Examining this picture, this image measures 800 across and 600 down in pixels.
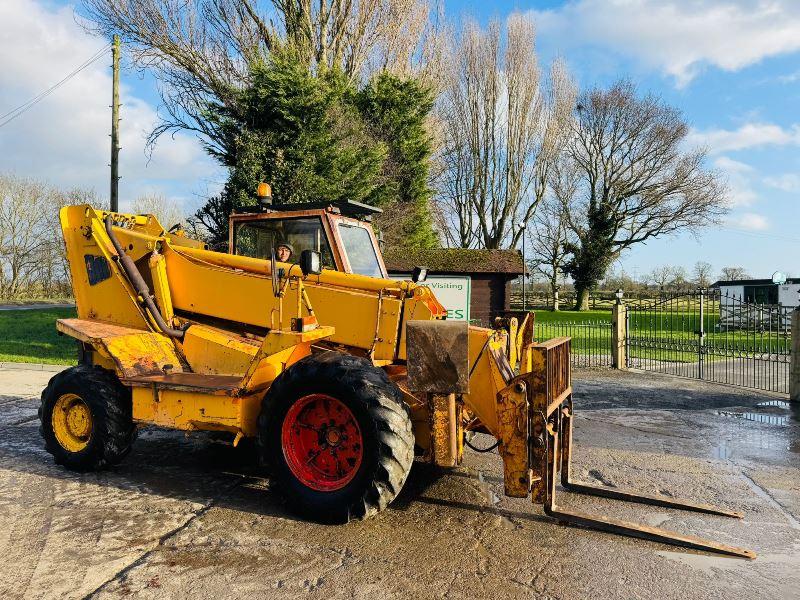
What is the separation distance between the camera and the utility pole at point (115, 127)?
17781mm

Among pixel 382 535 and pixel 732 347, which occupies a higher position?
pixel 732 347

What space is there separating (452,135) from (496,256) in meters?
23.7

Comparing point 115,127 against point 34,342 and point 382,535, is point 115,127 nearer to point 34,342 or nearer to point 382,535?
point 34,342

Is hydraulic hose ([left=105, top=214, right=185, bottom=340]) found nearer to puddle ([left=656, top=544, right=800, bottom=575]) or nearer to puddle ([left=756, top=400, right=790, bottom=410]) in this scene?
puddle ([left=656, top=544, right=800, bottom=575])

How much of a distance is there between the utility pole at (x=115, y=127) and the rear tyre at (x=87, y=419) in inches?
545

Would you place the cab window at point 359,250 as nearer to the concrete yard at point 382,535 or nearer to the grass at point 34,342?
the concrete yard at point 382,535

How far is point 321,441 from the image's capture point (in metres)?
4.56

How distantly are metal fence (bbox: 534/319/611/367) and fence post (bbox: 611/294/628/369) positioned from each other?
16.6 inches

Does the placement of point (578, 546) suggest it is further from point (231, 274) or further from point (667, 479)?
point (231, 274)

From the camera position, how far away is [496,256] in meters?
13.0

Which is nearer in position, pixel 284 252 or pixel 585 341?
pixel 284 252

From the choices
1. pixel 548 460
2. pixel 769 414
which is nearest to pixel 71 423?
pixel 548 460

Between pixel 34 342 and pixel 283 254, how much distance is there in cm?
1513

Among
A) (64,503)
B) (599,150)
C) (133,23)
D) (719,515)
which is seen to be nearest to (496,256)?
(719,515)
